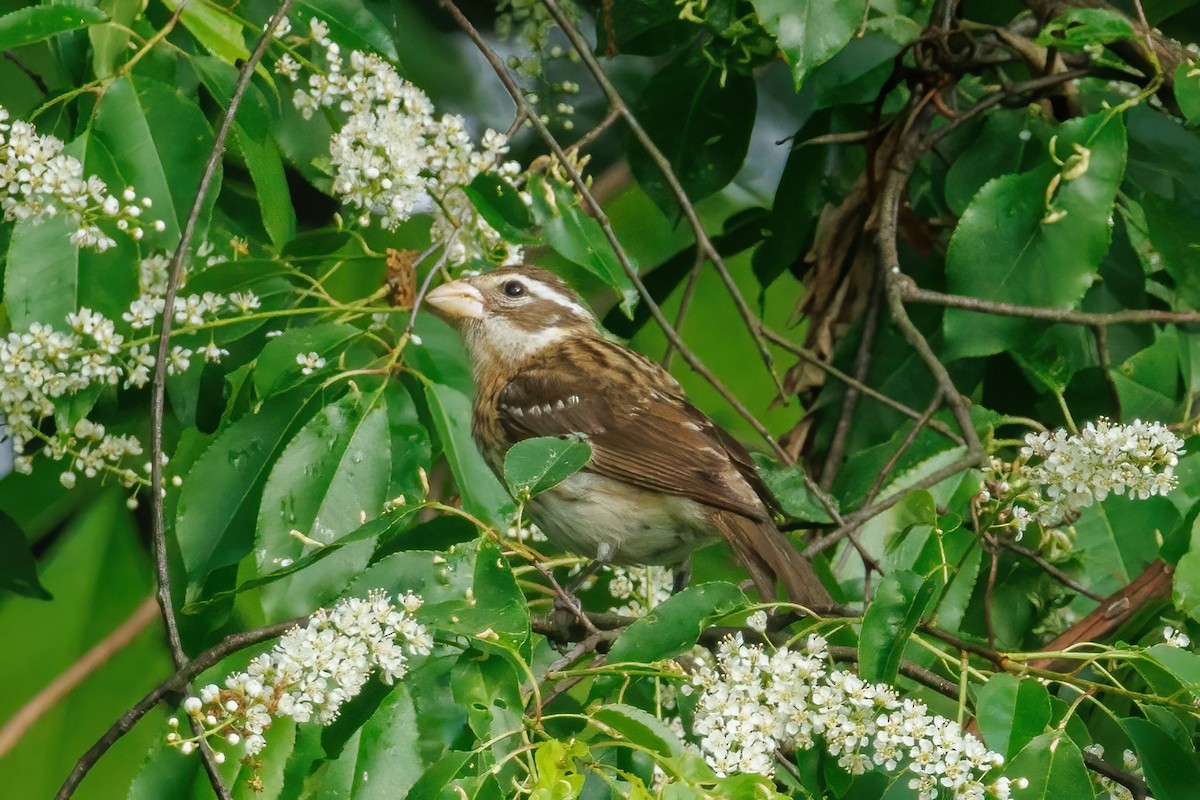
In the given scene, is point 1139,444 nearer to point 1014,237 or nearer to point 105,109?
point 1014,237

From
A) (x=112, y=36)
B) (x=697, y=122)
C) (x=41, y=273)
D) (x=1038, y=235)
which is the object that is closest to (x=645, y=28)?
(x=697, y=122)

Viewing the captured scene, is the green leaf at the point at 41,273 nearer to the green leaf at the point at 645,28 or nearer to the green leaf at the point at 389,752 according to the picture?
the green leaf at the point at 389,752

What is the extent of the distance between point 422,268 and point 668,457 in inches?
46.3

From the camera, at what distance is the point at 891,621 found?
7.43 ft

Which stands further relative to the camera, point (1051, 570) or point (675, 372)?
point (675, 372)

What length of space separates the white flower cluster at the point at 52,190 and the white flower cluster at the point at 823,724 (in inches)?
56.6

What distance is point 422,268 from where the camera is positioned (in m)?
4.62

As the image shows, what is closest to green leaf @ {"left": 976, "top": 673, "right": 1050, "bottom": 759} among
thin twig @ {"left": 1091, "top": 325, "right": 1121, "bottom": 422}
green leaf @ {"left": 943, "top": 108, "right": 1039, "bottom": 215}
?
thin twig @ {"left": 1091, "top": 325, "right": 1121, "bottom": 422}

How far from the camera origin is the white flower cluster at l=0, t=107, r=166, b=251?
272cm

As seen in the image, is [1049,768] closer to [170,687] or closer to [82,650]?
[170,687]

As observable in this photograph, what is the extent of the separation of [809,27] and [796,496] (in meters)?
1.14

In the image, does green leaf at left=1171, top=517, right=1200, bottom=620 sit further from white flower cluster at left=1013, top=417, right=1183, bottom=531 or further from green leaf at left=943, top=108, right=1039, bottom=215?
green leaf at left=943, top=108, right=1039, bottom=215

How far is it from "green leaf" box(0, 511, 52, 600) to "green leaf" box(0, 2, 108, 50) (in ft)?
4.93

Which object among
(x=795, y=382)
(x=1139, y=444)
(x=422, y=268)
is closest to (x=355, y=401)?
(x=1139, y=444)
